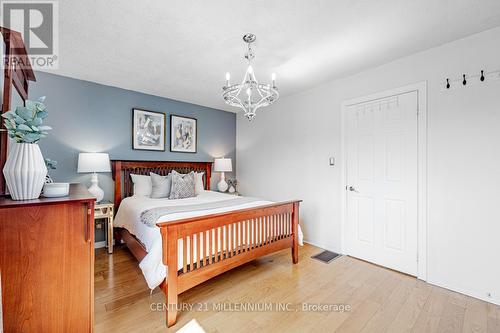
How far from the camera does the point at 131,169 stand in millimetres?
3693

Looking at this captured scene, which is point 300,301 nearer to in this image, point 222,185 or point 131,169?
point 222,185

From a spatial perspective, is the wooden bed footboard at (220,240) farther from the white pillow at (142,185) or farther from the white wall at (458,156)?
the white pillow at (142,185)

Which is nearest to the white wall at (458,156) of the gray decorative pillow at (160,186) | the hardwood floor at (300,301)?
the hardwood floor at (300,301)

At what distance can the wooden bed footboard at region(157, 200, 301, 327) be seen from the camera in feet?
5.90

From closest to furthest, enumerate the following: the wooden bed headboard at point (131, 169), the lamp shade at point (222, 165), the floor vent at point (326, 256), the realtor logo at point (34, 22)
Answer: the realtor logo at point (34, 22) < the floor vent at point (326, 256) < the wooden bed headboard at point (131, 169) < the lamp shade at point (222, 165)

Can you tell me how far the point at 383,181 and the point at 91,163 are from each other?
12.5 ft

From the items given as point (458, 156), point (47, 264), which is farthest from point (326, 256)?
point (47, 264)

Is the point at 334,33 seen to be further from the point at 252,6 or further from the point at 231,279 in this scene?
the point at 231,279

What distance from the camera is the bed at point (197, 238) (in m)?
1.81

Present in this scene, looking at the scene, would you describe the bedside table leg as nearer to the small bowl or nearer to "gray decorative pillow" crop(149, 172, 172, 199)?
"gray decorative pillow" crop(149, 172, 172, 199)

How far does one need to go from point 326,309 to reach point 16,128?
97.9 inches

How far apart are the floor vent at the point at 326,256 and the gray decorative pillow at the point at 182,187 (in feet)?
6.63

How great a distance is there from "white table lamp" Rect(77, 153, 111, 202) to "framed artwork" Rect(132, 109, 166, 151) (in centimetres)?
67

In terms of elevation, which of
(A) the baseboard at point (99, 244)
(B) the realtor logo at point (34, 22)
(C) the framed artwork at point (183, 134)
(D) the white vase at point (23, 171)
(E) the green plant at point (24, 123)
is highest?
(B) the realtor logo at point (34, 22)
